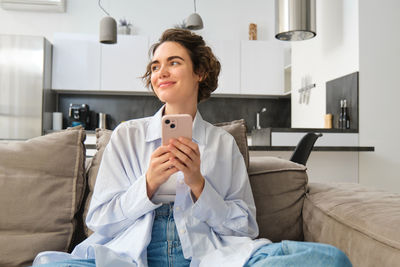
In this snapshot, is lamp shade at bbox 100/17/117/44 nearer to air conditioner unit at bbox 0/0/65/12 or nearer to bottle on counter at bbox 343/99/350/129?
air conditioner unit at bbox 0/0/65/12

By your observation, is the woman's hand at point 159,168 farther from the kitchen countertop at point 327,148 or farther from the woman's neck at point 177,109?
the kitchen countertop at point 327,148

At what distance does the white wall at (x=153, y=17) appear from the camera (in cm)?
521

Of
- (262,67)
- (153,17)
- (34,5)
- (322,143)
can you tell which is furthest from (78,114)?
(322,143)

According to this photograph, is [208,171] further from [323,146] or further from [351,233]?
[323,146]

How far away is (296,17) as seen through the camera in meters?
3.35

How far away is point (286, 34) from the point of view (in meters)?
3.54

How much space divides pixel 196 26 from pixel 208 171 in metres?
3.16

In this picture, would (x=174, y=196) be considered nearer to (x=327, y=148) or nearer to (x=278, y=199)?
(x=278, y=199)

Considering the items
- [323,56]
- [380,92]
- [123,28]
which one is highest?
[123,28]

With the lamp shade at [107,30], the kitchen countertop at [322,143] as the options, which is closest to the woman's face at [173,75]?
the kitchen countertop at [322,143]

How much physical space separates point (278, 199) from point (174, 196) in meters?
0.46

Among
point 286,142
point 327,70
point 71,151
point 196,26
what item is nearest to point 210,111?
point 196,26

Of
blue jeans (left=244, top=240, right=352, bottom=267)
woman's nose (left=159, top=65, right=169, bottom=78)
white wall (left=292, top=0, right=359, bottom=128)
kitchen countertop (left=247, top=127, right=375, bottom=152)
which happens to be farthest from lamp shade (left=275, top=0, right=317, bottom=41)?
blue jeans (left=244, top=240, right=352, bottom=267)

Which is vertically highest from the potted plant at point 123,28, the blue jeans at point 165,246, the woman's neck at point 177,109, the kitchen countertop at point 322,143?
the potted plant at point 123,28
